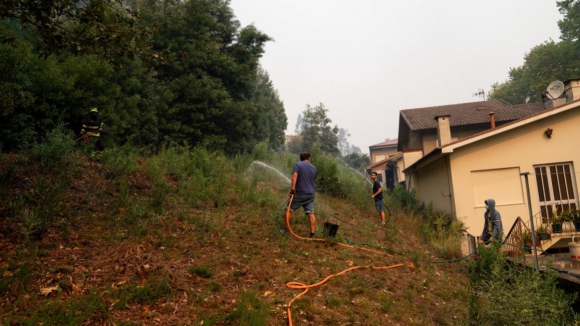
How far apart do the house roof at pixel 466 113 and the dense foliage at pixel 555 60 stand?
941cm

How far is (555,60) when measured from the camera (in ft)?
116

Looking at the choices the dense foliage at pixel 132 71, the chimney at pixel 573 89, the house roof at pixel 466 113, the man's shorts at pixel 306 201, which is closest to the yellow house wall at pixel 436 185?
the chimney at pixel 573 89

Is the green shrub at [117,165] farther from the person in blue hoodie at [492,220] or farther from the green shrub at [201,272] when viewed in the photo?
Answer: the person in blue hoodie at [492,220]

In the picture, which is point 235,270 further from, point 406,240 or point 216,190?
point 406,240

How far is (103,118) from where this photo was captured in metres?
12.2

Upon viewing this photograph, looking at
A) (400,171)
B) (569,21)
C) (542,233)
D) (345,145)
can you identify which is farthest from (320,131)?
(345,145)

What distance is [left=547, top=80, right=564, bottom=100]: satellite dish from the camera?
46.4ft

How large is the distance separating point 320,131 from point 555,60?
27.0 meters

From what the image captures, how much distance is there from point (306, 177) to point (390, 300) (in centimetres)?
313

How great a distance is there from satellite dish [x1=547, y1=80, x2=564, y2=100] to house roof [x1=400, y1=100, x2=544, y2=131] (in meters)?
7.89

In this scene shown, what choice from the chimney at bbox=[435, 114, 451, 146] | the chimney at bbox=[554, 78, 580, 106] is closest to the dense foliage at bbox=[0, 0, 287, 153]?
the chimney at bbox=[435, 114, 451, 146]

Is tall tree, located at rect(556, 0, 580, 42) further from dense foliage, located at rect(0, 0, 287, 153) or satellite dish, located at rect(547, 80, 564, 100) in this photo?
dense foliage, located at rect(0, 0, 287, 153)

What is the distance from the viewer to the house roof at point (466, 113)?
23234 millimetres

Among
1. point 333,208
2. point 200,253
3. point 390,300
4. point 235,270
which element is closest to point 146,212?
point 200,253
